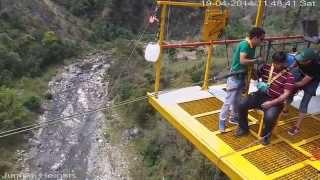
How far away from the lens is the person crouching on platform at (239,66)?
5.13 meters

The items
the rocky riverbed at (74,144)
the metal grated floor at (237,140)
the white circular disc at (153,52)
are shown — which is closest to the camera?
the metal grated floor at (237,140)

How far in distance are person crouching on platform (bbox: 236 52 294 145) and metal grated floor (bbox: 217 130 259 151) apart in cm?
19

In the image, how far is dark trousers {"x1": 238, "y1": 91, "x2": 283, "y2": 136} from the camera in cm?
510

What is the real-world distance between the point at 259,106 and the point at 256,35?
3.09 feet

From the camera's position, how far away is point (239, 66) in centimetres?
544

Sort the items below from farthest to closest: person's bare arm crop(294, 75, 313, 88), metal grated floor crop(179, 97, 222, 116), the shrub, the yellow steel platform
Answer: the shrub
metal grated floor crop(179, 97, 222, 116)
person's bare arm crop(294, 75, 313, 88)
the yellow steel platform

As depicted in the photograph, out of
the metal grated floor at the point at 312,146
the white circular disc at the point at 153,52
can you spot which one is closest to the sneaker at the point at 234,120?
the metal grated floor at the point at 312,146

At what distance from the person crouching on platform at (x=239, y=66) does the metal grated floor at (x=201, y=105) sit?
0.58m

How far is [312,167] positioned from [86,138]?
11.4 m

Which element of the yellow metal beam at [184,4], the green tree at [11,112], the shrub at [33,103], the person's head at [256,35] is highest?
the yellow metal beam at [184,4]

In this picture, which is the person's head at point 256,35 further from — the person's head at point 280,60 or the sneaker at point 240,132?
the sneaker at point 240,132

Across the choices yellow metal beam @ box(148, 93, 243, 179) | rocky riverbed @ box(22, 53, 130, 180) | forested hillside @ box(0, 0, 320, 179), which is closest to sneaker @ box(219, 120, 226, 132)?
yellow metal beam @ box(148, 93, 243, 179)

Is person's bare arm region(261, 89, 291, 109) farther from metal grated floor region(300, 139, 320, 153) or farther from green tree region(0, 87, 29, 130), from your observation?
green tree region(0, 87, 29, 130)

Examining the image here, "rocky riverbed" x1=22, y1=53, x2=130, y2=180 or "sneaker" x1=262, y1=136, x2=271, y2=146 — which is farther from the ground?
"sneaker" x1=262, y1=136, x2=271, y2=146
